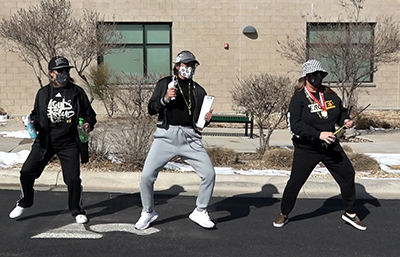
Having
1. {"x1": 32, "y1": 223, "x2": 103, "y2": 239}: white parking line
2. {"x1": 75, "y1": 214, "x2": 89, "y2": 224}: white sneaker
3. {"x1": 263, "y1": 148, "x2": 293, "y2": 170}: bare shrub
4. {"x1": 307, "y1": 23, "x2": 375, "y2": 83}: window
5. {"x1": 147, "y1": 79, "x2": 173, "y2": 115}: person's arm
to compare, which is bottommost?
{"x1": 32, "y1": 223, "x2": 103, "y2": 239}: white parking line

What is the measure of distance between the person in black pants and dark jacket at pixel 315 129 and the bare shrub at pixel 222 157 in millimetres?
3129

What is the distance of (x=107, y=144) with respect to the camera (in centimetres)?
836

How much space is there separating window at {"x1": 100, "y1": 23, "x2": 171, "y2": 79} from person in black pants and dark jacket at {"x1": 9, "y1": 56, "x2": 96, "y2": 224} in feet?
39.0

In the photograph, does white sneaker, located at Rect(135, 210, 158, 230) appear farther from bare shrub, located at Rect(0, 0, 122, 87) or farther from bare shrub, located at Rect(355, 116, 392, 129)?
bare shrub, located at Rect(355, 116, 392, 129)

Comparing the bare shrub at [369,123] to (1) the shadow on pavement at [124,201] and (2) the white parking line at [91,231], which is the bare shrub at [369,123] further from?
(2) the white parking line at [91,231]

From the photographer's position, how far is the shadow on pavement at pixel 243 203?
5.87 m

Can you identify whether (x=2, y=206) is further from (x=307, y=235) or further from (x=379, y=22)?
(x=379, y=22)

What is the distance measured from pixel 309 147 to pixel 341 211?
1.33 metres

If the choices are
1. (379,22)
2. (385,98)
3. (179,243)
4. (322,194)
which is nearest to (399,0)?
(379,22)

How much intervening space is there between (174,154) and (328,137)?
1.56 metres


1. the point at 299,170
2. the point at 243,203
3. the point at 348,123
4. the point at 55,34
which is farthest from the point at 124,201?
the point at 55,34

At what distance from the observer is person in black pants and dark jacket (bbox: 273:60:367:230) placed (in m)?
5.04

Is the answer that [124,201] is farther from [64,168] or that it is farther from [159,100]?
[159,100]

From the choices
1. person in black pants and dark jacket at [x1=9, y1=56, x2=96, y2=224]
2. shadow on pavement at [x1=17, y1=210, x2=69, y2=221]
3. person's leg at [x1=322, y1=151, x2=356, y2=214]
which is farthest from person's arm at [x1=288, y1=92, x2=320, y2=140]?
shadow on pavement at [x1=17, y1=210, x2=69, y2=221]
